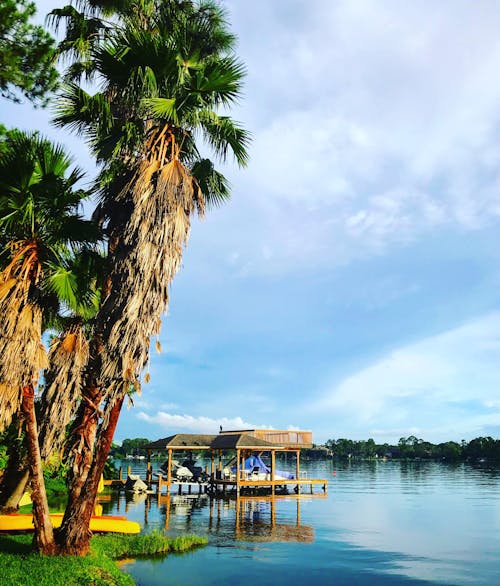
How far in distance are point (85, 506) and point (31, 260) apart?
5.50m

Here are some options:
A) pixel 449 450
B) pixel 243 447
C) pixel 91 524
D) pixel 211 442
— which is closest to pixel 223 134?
pixel 91 524

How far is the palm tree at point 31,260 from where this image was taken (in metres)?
11.2

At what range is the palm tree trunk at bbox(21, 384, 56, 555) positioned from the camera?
1164cm

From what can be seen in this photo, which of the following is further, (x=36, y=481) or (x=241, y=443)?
(x=241, y=443)

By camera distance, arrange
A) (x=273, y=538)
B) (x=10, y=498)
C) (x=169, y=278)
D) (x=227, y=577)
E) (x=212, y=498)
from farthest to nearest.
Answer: (x=212, y=498), (x=273, y=538), (x=10, y=498), (x=227, y=577), (x=169, y=278)

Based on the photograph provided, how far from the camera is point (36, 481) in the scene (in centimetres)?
1166

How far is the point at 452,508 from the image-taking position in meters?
37.3

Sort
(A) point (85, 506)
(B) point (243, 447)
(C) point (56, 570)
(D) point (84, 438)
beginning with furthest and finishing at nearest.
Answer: (B) point (243, 447), (D) point (84, 438), (A) point (85, 506), (C) point (56, 570)

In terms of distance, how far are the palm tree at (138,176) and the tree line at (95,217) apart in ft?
0.09

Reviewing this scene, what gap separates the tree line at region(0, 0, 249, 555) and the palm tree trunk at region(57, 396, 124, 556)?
0.10 feet

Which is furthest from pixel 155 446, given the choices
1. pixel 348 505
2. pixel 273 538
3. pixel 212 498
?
pixel 273 538

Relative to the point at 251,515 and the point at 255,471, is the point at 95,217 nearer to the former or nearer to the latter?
Answer: the point at 251,515

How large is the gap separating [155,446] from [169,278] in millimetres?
33013

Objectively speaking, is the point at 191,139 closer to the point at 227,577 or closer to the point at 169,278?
the point at 169,278
